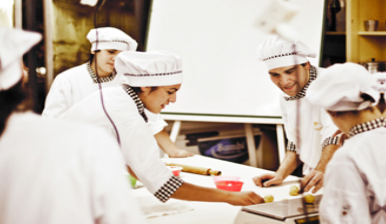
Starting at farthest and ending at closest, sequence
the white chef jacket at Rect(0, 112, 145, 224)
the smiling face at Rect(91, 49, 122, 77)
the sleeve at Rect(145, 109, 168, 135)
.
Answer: the sleeve at Rect(145, 109, 168, 135) < the smiling face at Rect(91, 49, 122, 77) < the white chef jacket at Rect(0, 112, 145, 224)

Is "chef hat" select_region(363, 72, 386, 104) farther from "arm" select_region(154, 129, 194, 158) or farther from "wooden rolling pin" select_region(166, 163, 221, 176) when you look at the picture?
"arm" select_region(154, 129, 194, 158)

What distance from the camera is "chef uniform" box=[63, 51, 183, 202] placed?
1.29 meters

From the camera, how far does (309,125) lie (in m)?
1.79

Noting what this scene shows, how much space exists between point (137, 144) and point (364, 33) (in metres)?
2.18

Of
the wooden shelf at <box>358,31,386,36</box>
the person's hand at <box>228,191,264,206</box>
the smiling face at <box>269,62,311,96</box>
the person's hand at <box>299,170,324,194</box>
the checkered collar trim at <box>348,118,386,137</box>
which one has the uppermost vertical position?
the wooden shelf at <box>358,31,386,36</box>

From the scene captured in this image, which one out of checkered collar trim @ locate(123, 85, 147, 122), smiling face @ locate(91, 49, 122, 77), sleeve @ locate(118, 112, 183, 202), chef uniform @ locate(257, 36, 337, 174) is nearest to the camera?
sleeve @ locate(118, 112, 183, 202)

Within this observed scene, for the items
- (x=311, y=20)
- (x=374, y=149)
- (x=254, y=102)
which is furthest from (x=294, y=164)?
(x=311, y=20)

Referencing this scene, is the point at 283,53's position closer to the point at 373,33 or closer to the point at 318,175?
the point at 318,175

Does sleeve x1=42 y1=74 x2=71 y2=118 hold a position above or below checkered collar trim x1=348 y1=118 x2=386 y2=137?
below

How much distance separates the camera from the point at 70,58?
2.47m

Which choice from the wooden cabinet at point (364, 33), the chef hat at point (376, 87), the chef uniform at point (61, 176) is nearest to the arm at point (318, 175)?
the chef hat at point (376, 87)

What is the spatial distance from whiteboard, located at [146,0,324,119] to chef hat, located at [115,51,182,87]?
1.60 m

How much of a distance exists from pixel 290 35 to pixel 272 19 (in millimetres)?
56

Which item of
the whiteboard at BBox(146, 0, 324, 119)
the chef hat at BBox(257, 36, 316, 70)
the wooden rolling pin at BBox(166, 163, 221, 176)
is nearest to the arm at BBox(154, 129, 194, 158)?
the wooden rolling pin at BBox(166, 163, 221, 176)
